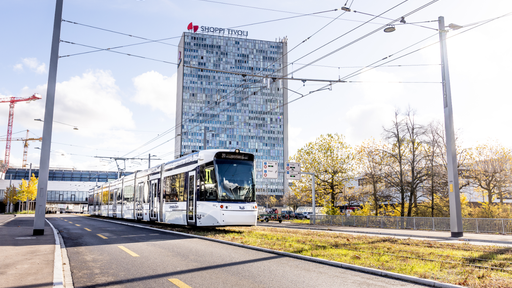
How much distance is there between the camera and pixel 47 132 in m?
15.8

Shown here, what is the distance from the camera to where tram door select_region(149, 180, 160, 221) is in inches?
905

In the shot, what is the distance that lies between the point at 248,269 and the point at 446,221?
2097cm


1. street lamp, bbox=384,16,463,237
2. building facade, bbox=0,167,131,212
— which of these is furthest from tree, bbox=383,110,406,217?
building facade, bbox=0,167,131,212

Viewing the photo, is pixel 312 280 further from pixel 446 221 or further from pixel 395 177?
pixel 395 177

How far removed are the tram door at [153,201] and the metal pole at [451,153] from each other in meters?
15.6

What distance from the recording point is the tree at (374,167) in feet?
123

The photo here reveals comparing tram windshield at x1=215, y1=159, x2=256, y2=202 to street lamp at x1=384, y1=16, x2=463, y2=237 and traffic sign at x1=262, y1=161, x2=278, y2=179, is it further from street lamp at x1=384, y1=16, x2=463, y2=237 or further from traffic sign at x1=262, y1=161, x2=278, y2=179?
traffic sign at x1=262, y1=161, x2=278, y2=179

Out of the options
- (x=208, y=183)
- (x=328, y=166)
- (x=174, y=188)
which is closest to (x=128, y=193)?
(x=174, y=188)

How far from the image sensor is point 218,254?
10.1 metres

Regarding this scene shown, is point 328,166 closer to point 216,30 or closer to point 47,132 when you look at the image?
point 47,132

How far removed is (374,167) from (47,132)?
3035 centimetres

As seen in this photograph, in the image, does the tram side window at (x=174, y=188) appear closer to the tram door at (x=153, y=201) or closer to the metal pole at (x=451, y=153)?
the tram door at (x=153, y=201)

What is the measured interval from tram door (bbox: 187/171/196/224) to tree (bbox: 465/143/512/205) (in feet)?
88.7

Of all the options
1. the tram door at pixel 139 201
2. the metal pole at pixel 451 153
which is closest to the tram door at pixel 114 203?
the tram door at pixel 139 201
